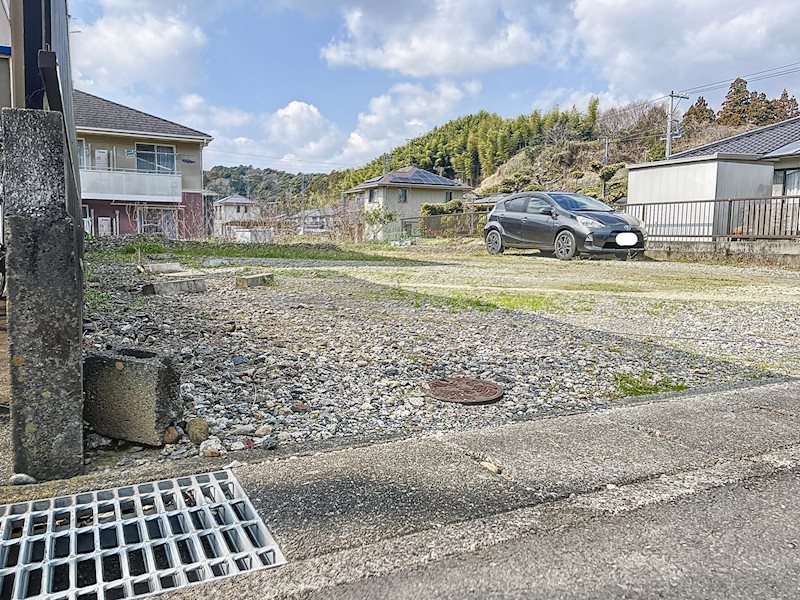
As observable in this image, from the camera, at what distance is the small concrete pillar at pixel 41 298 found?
1551mm

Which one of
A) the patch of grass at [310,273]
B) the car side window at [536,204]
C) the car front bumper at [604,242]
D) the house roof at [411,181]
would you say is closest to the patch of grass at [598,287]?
the patch of grass at [310,273]

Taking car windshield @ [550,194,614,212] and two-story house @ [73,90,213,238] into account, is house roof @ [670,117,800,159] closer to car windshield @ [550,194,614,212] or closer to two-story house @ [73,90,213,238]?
car windshield @ [550,194,614,212]

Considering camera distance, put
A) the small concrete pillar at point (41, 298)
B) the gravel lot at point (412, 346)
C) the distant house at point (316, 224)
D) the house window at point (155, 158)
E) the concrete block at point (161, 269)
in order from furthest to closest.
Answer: the distant house at point (316, 224), the house window at point (155, 158), the concrete block at point (161, 269), the gravel lot at point (412, 346), the small concrete pillar at point (41, 298)

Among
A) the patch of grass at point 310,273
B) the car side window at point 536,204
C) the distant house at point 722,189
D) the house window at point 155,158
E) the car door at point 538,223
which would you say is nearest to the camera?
the patch of grass at point 310,273

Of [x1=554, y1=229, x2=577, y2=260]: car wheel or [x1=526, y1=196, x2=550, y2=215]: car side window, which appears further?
Answer: [x1=526, y1=196, x2=550, y2=215]: car side window

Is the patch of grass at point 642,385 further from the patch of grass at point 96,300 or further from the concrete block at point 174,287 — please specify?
the concrete block at point 174,287

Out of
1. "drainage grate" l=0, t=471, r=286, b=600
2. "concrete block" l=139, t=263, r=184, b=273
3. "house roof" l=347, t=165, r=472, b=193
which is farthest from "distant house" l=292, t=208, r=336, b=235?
"drainage grate" l=0, t=471, r=286, b=600

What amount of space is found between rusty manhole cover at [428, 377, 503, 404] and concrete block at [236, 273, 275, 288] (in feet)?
12.3

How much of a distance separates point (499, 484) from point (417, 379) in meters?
1.25

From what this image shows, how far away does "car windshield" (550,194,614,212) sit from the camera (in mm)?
11153

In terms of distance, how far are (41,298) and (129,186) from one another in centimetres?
2054

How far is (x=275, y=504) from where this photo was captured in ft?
4.96

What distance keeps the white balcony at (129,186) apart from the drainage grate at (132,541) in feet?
66.6

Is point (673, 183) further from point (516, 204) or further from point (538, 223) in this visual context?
point (538, 223)
